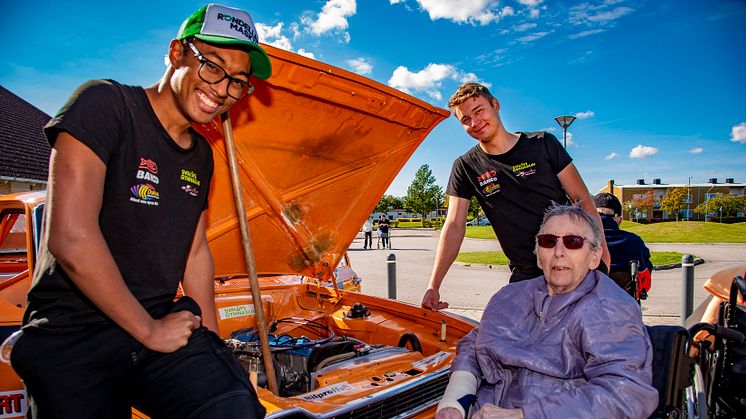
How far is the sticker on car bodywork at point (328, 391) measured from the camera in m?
2.12

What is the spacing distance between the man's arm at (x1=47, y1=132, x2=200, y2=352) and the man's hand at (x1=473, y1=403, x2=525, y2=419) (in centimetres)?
143

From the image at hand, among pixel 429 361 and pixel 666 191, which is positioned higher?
pixel 666 191

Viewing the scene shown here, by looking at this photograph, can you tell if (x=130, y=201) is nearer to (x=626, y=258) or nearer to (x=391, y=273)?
(x=626, y=258)

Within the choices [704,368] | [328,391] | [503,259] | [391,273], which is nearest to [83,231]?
[328,391]

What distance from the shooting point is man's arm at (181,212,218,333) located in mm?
1828

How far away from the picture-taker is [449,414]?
200 centimetres

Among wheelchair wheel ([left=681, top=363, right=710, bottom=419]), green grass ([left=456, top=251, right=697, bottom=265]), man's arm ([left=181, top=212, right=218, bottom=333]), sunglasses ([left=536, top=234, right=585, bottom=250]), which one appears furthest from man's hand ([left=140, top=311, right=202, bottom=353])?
green grass ([left=456, top=251, right=697, bottom=265])

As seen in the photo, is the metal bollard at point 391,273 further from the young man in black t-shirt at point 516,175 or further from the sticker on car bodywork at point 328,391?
the sticker on car bodywork at point 328,391

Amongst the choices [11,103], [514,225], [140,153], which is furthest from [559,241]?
[11,103]

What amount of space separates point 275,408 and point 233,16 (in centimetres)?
161

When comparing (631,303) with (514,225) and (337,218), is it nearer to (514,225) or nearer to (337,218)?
(514,225)

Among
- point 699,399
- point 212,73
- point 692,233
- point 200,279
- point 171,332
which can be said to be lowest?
point 699,399

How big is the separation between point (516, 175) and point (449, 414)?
172 centimetres

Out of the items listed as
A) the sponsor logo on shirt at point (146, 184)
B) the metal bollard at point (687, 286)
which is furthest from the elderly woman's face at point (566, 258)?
the metal bollard at point (687, 286)
